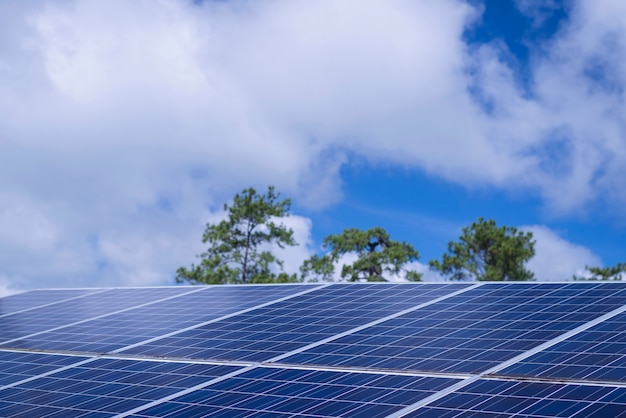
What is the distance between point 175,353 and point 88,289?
14.0m

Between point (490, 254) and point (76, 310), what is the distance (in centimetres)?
3437

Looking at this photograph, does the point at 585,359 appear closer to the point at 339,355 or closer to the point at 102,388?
the point at 339,355

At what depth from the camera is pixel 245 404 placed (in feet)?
46.5

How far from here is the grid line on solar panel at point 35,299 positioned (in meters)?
29.5

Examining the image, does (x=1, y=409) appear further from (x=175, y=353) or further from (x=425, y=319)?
(x=425, y=319)

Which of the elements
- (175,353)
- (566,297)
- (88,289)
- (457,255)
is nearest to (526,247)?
(457,255)

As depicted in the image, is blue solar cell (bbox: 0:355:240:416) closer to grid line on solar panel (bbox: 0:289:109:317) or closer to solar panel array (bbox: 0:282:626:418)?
solar panel array (bbox: 0:282:626:418)

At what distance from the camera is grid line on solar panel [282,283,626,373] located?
15.7 meters

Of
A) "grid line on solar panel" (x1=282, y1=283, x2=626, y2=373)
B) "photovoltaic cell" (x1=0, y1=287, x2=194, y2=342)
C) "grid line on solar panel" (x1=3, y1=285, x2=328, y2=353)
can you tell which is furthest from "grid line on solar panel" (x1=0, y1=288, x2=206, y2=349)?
"grid line on solar panel" (x1=282, y1=283, x2=626, y2=373)

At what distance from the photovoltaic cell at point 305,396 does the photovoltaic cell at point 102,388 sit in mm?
854

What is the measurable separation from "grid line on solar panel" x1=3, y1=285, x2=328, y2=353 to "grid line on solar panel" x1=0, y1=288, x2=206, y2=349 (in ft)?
1.90

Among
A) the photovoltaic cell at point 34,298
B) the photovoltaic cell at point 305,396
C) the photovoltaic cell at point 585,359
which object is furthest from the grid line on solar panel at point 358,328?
the photovoltaic cell at point 34,298

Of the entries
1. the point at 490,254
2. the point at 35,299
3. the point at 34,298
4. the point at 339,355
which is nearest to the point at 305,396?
the point at 339,355

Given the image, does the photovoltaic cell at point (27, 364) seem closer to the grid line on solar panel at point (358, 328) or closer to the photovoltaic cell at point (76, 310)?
the photovoltaic cell at point (76, 310)
